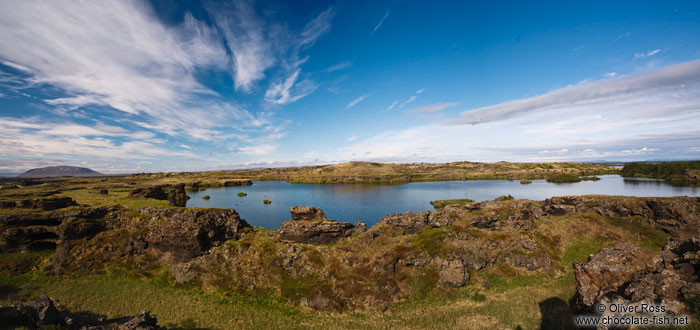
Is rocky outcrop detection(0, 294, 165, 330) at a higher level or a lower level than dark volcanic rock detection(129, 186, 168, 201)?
lower

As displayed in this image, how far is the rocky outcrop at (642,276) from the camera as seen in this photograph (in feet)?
39.9

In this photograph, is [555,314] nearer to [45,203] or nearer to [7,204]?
[45,203]

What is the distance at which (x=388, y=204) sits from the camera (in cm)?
7969

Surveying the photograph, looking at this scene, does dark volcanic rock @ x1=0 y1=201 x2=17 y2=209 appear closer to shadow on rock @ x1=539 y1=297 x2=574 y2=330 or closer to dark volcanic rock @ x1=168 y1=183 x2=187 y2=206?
dark volcanic rock @ x1=168 y1=183 x2=187 y2=206

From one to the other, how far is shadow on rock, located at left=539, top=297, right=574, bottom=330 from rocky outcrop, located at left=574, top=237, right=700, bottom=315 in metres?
1.45

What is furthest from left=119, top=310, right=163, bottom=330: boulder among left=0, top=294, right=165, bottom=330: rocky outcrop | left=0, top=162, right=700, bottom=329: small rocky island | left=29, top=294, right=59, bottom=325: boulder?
left=29, top=294, right=59, bottom=325: boulder

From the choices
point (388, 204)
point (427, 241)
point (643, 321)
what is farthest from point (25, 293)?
point (388, 204)

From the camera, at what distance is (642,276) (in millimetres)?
15648

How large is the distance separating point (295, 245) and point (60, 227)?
29.9 m

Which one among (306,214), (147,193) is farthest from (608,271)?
(147,193)

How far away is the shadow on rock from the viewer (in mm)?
17370

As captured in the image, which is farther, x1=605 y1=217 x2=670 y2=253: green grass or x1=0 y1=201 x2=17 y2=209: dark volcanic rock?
x1=0 y1=201 x2=17 y2=209: dark volcanic rock

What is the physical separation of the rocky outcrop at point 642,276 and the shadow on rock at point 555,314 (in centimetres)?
145

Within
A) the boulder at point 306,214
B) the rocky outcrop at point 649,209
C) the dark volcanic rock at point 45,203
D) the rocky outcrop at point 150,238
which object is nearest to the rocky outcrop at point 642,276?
the rocky outcrop at point 649,209
